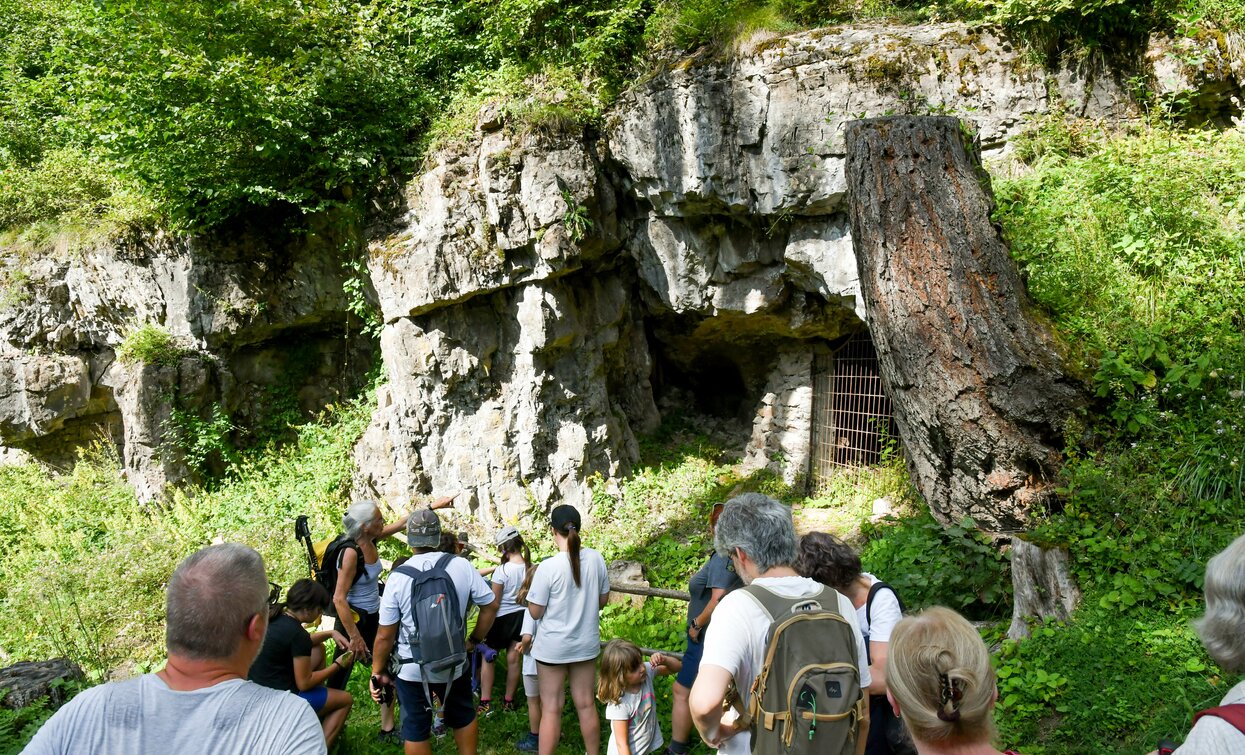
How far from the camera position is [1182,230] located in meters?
5.76

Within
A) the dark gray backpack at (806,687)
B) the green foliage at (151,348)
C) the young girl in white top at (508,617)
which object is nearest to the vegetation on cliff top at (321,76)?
the green foliage at (151,348)

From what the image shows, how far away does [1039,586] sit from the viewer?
4559mm

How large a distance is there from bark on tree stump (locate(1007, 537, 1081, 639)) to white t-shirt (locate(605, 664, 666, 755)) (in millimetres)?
2410

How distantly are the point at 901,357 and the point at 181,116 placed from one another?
8722 millimetres

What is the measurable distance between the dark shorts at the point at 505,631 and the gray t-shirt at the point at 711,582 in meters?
1.67

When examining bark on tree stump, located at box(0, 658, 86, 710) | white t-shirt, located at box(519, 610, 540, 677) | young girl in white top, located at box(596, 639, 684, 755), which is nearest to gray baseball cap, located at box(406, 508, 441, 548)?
white t-shirt, located at box(519, 610, 540, 677)

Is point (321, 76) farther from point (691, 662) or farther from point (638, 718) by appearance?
point (638, 718)

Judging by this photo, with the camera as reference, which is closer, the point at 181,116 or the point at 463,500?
the point at 181,116

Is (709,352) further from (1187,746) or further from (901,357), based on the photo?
(1187,746)

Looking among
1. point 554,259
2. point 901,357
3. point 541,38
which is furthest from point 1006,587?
point 541,38

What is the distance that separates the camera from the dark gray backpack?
7.22ft

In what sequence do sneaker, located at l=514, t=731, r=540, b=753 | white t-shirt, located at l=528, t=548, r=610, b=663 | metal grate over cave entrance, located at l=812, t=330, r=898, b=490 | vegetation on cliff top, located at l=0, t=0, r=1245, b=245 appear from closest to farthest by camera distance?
white t-shirt, located at l=528, t=548, r=610, b=663 → sneaker, located at l=514, t=731, r=540, b=753 → vegetation on cliff top, located at l=0, t=0, r=1245, b=245 → metal grate over cave entrance, located at l=812, t=330, r=898, b=490

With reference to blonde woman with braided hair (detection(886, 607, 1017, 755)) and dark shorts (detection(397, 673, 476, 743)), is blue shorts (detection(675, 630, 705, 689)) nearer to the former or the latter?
dark shorts (detection(397, 673, 476, 743))

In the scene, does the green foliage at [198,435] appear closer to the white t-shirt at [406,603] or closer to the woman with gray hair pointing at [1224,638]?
the white t-shirt at [406,603]
